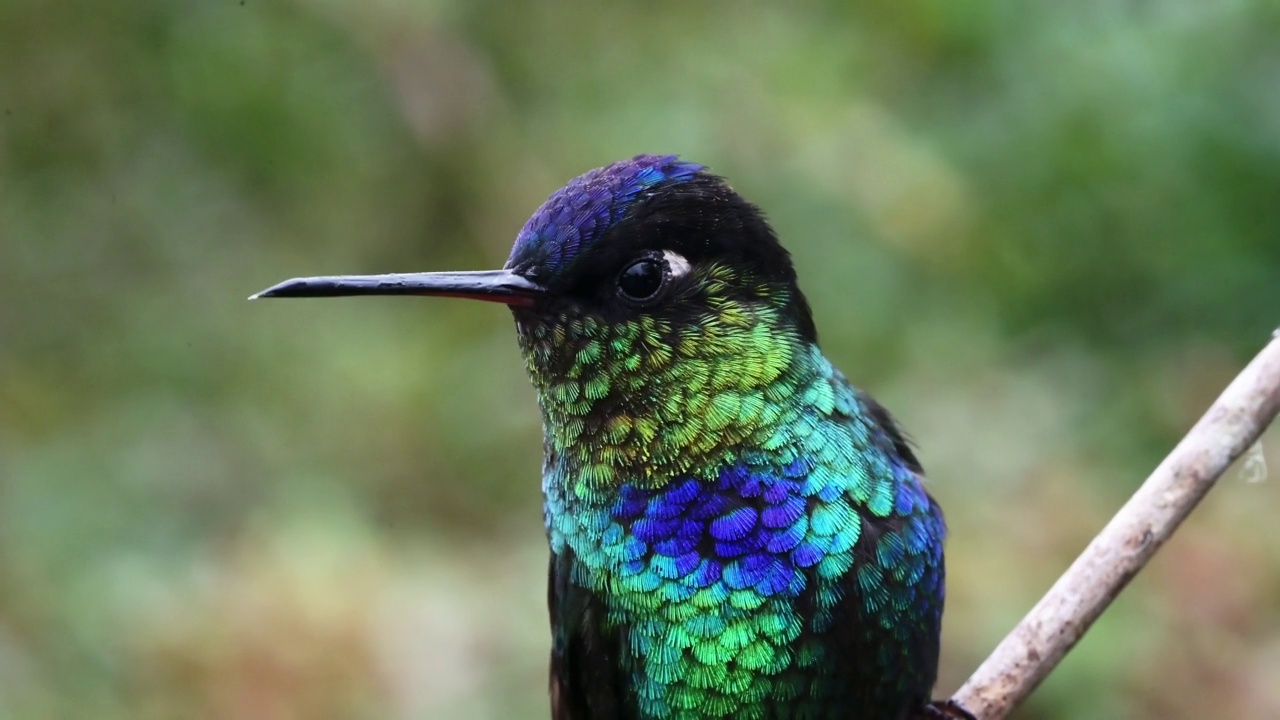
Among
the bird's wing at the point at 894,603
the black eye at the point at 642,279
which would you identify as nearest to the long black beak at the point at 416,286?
the black eye at the point at 642,279

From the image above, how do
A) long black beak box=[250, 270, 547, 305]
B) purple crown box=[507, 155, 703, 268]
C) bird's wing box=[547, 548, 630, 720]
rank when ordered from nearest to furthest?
long black beak box=[250, 270, 547, 305]
purple crown box=[507, 155, 703, 268]
bird's wing box=[547, 548, 630, 720]

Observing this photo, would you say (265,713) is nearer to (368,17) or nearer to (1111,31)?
(368,17)

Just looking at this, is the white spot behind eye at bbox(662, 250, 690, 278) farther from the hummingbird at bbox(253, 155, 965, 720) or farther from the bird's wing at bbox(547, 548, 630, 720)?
the bird's wing at bbox(547, 548, 630, 720)

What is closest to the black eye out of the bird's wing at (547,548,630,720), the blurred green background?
the bird's wing at (547,548,630,720)

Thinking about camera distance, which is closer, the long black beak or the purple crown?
the long black beak

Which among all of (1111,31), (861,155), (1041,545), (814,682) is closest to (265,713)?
(814,682)

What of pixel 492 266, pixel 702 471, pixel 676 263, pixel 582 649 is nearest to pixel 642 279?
pixel 676 263

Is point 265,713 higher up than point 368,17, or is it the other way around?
point 368,17
